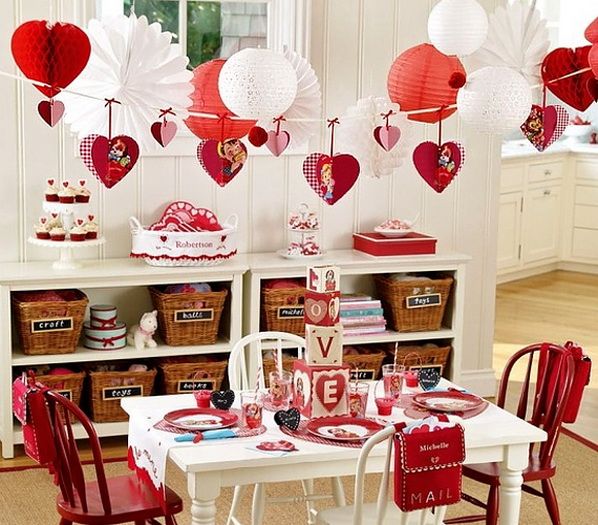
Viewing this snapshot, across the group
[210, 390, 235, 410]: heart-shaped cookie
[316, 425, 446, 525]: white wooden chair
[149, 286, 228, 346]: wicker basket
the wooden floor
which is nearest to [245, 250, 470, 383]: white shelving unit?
[149, 286, 228, 346]: wicker basket

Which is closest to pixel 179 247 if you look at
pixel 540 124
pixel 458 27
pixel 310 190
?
pixel 310 190

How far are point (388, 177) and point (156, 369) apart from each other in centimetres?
135

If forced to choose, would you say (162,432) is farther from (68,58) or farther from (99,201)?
(99,201)

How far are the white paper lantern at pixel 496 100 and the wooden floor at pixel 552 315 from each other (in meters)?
2.26

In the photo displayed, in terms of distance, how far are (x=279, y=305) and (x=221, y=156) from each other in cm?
133

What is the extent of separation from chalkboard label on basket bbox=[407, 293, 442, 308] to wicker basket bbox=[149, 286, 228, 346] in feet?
2.72

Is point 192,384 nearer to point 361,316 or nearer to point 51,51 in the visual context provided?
point 361,316

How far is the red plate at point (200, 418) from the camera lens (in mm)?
3123

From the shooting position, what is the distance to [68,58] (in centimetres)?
306

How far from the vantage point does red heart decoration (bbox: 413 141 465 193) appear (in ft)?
11.4

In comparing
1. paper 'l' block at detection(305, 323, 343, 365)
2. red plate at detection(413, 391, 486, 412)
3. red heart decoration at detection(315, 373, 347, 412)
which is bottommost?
red plate at detection(413, 391, 486, 412)

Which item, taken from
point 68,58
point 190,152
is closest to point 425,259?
point 190,152

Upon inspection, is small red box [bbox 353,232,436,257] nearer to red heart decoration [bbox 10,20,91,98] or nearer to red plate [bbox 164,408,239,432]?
red plate [bbox 164,408,239,432]

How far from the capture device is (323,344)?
322 centimetres
